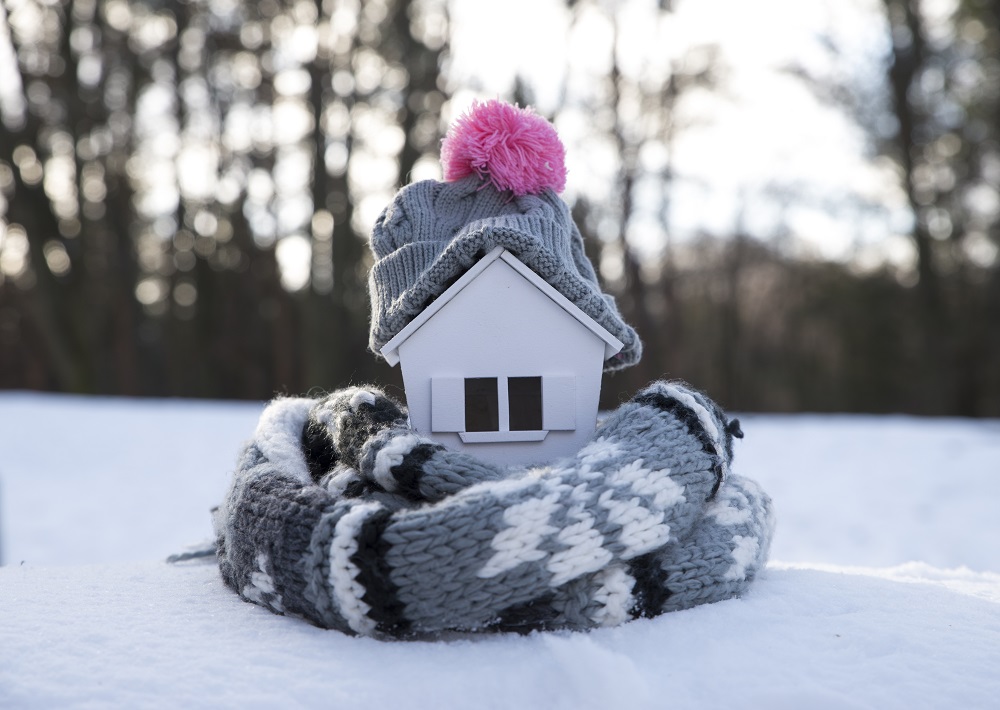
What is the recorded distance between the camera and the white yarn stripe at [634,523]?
1.34m

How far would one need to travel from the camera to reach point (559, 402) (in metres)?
1.68

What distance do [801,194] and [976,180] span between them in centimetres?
223

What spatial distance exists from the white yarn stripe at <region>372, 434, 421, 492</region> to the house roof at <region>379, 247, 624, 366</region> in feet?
0.88

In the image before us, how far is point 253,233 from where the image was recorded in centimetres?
1258

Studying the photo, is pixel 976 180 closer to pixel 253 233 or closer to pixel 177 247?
pixel 253 233

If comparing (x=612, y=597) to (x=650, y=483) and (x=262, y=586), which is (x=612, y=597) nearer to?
(x=650, y=483)

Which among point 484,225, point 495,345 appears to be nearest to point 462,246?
point 484,225

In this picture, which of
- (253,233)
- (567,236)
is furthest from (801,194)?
(567,236)

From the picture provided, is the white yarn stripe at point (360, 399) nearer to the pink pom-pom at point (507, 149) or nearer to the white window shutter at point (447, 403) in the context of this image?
the white window shutter at point (447, 403)

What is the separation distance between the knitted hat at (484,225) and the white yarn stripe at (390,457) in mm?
306

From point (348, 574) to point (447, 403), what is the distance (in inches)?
17.7

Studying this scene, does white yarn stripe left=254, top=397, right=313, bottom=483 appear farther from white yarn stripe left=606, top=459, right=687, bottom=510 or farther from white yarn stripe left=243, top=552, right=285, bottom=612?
white yarn stripe left=606, top=459, right=687, bottom=510

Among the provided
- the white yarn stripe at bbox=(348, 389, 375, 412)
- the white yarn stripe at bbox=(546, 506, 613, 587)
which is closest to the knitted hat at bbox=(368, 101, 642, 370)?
the white yarn stripe at bbox=(348, 389, 375, 412)

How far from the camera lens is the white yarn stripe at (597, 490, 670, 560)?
1342mm
